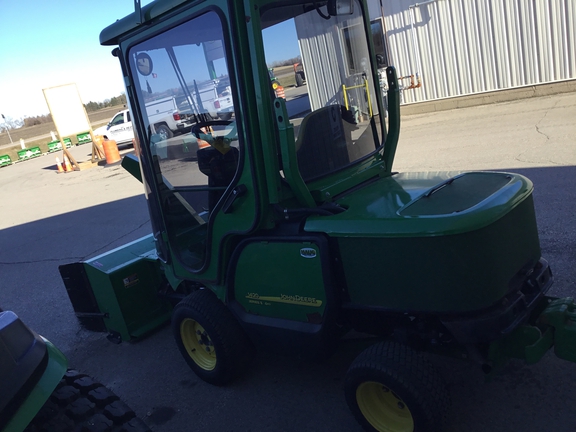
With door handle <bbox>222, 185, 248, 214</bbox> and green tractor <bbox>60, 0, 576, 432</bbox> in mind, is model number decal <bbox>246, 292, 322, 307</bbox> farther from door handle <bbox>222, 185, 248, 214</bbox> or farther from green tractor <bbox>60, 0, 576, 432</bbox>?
door handle <bbox>222, 185, 248, 214</bbox>

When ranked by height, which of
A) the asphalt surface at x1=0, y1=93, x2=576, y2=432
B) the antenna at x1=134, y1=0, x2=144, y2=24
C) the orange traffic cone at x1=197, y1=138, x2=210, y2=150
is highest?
the antenna at x1=134, y1=0, x2=144, y2=24

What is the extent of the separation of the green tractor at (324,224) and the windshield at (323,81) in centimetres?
1

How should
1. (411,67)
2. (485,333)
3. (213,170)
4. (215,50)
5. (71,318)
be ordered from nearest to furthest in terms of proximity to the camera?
1. (485,333)
2. (215,50)
3. (213,170)
4. (71,318)
5. (411,67)

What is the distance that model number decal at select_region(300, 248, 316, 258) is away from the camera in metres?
2.74

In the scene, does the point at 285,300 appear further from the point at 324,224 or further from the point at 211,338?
the point at 211,338

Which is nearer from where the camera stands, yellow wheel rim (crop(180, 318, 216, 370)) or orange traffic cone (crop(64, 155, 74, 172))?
yellow wheel rim (crop(180, 318, 216, 370))

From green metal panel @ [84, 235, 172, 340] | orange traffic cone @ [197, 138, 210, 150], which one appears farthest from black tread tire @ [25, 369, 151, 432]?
green metal panel @ [84, 235, 172, 340]

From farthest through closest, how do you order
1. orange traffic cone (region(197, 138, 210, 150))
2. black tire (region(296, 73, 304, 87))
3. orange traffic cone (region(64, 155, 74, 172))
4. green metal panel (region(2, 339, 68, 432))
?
orange traffic cone (region(64, 155, 74, 172)) → orange traffic cone (region(197, 138, 210, 150)) → black tire (region(296, 73, 304, 87)) → green metal panel (region(2, 339, 68, 432))

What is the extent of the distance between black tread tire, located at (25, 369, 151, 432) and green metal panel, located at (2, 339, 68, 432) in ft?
0.54

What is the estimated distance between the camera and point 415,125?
39.3 feet

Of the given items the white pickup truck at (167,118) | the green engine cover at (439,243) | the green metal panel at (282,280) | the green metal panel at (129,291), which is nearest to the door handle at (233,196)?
the green metal panel at (282,280)

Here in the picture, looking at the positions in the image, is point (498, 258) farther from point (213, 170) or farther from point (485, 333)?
point (213, 170)

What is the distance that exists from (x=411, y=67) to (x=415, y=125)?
191 cm

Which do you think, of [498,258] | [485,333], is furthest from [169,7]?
[485,333]
